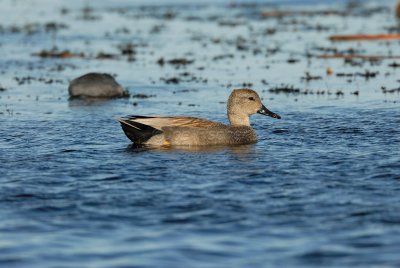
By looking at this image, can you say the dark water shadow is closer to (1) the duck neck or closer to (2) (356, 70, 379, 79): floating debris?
(1) the duck neck

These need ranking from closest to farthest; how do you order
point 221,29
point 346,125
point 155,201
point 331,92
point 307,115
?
point 155,201
point 346,125
point 307,115
point 331,92
point 221,29

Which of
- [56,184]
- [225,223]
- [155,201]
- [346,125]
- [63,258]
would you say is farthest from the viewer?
[346,125]

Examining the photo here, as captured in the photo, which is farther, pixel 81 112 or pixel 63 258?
pixel 81 112

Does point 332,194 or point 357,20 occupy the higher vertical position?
point 357,20

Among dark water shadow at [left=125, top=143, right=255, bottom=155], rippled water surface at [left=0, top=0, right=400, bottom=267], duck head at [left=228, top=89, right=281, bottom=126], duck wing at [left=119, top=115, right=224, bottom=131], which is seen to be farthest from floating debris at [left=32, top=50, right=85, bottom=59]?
dark water shadow at [left=125, top=143, right=255, bottom=155]

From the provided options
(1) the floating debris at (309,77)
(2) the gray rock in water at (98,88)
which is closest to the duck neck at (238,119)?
(2) the gray rock in water at (98,88)

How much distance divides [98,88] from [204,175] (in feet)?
30.5

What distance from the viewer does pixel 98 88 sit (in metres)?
20.2

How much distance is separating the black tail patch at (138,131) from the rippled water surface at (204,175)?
0.30 meters

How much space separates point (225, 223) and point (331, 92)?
441 inches

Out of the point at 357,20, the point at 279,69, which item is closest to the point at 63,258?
the point at 279,69

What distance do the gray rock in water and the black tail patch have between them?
663 cm

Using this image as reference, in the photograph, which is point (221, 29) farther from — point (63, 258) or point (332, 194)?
point (63, 258)

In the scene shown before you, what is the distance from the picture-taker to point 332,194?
1008cm
